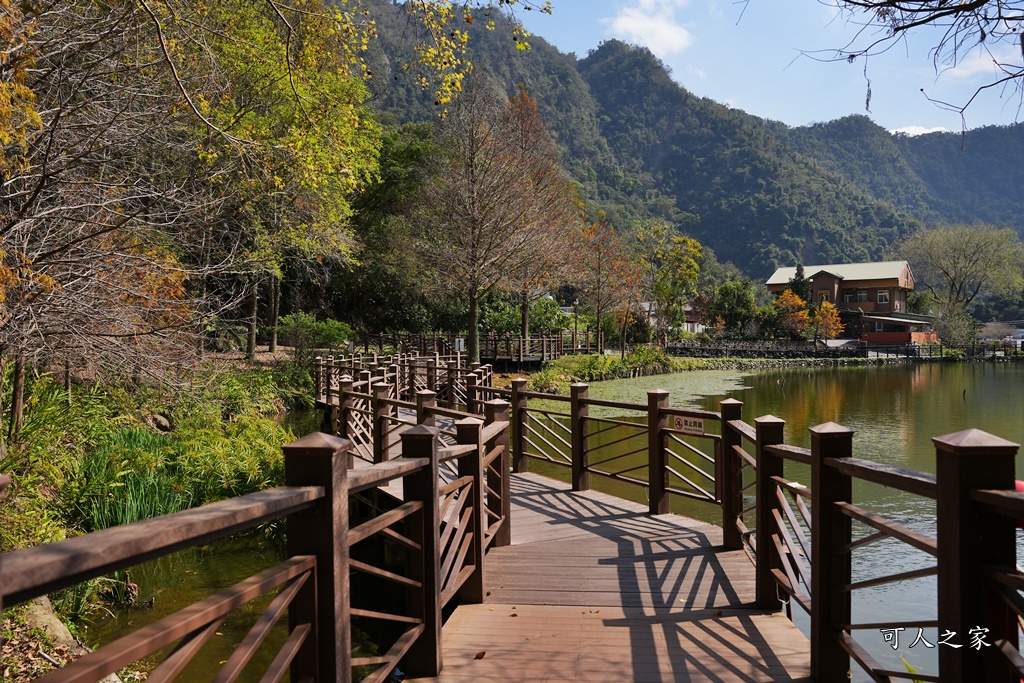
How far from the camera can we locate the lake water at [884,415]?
680cm

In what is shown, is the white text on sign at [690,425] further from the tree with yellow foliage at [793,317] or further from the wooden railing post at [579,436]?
the tree with yellow foliage at [793,317]

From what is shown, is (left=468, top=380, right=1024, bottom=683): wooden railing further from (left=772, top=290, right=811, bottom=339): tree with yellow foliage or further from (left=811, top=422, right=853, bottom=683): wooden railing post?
(left=772, top=290, right=811, bottom=339): tree with yellow foliage

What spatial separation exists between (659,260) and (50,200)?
44.1 m

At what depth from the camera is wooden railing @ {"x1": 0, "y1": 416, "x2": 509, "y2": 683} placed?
50.5 inches

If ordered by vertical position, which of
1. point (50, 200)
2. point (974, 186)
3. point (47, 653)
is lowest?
point (47, 653)

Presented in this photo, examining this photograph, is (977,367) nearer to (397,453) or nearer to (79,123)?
(397,453)

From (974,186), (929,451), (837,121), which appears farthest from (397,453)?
(837,121)

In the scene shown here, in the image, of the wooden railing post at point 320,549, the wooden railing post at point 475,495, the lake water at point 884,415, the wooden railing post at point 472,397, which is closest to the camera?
the wooden railing post at point 320,549

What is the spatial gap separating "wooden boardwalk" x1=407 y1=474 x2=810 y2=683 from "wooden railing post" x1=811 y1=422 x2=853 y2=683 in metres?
0.20

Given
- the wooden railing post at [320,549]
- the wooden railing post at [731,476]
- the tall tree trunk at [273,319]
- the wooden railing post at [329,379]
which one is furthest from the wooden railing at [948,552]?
the tall tree trunk at [273,319]

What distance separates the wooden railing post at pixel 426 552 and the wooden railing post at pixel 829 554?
1787 millimetres

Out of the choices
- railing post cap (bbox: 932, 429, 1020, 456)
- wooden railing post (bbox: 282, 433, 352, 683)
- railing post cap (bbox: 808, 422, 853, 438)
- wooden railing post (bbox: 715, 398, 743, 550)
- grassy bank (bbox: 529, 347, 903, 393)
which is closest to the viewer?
railing post cap (bbox: 932, 429, 1020, 456)

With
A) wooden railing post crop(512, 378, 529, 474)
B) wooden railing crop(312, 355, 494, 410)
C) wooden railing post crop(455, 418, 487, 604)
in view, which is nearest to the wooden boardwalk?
wooden railing post crop(455, 418, 487, 604)

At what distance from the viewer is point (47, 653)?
4.48 metres
